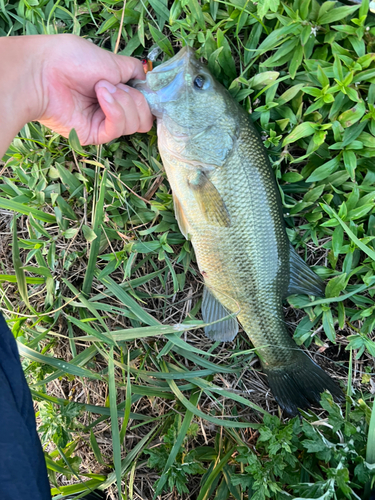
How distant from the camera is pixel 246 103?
2.21 meters

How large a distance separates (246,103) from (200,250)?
1012mm

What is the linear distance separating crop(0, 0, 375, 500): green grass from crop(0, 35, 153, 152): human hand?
0.22 meters

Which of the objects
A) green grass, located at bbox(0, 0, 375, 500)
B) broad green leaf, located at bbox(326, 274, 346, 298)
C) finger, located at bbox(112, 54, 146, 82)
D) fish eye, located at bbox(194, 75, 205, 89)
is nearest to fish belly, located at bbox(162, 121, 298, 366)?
green grass, located at bbox(0, 0, 375, 500)

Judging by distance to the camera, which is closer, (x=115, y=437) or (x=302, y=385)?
(x=115, y=437)

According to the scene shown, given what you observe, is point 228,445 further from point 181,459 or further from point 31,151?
point 31,151

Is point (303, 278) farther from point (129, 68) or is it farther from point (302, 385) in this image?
point (129, 68)

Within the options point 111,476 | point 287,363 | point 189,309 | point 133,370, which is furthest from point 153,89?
point 111,476

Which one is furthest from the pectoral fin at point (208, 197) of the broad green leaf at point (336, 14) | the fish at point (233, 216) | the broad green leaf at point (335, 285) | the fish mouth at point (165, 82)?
the broad green leaf at point (336, 14)

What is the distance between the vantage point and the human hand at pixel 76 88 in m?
1.89

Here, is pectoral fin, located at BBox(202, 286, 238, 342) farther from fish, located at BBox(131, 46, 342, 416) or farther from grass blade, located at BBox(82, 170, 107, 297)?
grass blade, located at BBox(82, 170, 107, 297)

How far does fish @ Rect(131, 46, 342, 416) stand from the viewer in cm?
202

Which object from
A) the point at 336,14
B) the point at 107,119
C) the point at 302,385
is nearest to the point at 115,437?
the point at 302,385

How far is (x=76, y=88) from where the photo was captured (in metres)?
2.05

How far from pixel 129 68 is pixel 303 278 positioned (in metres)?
1.75
